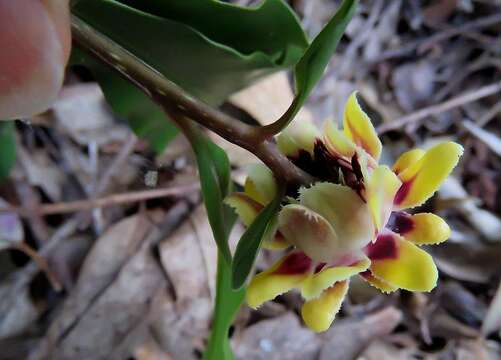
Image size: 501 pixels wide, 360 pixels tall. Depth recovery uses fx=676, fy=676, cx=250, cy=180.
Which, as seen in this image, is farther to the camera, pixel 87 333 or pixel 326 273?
pixel 87 333

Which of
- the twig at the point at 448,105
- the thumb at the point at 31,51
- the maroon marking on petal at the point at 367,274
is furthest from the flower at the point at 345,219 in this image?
the twig at the point at 448,105

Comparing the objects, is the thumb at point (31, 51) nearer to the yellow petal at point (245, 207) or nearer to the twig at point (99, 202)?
the yellow petal at point (245, 207)

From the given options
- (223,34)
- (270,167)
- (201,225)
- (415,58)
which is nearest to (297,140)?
(270,167)

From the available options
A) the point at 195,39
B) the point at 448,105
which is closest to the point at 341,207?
the point at 195,39

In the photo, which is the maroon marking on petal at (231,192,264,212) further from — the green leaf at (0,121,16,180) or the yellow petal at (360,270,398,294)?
the green leaf at (0,121,16,180)

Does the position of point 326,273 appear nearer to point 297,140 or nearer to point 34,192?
point 297,140

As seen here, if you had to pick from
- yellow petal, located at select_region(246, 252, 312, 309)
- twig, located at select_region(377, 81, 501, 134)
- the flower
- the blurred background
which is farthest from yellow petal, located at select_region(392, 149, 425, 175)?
twig, located at select_region(377, 81, 501, 134)

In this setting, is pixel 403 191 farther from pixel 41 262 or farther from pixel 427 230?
pixel 41 262
